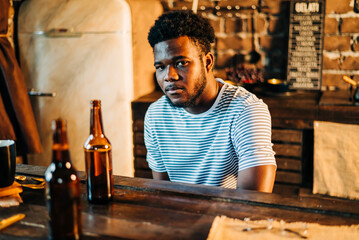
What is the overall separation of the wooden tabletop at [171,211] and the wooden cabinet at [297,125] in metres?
1.31

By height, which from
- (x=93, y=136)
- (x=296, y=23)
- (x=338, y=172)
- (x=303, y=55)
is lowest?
(x=338, y=172)

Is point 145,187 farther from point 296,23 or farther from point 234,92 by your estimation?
point 296,23

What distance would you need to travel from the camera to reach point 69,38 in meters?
2.72

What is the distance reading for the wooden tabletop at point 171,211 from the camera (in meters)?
0.91

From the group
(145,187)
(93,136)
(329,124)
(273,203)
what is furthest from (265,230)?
(329,124)

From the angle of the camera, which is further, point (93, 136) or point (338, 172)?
point (338, 172)

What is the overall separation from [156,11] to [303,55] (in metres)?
1.19

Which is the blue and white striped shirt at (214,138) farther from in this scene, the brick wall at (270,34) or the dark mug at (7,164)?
the brick wall at (270,34)

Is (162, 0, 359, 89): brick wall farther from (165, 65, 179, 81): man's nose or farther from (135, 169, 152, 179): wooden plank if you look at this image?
(165, 65, 179, 81): man's nose

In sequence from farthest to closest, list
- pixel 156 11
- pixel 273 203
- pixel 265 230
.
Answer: pixel 156 11 → pixel 273 203 → pixel 265 230

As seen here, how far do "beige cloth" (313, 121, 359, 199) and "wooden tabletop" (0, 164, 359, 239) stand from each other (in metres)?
1.29

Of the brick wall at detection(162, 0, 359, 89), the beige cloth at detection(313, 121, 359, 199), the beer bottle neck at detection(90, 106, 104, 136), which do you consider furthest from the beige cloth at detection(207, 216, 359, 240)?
the brick wall at detection(162, 0, 359, 89)

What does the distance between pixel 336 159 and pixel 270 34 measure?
1.13 meters

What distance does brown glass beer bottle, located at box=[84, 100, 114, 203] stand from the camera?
1.07 m
